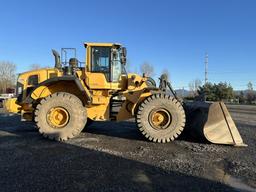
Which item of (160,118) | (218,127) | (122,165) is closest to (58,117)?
(160,118)

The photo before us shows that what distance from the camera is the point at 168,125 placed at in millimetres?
8891

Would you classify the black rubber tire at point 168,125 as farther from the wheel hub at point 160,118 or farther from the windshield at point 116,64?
the windshield at point 116,64

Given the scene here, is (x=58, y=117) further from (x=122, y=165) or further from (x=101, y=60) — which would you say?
(x=122, y=165)

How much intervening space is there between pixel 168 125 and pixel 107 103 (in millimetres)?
2108

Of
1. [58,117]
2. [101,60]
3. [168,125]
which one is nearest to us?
[168,125]

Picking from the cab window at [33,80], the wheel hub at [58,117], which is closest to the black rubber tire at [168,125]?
the wheel hub at [58,117]

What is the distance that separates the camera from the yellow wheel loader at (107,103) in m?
8.77

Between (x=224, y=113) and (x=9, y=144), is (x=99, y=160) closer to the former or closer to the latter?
(x=9, y=144)

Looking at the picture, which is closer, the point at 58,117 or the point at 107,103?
the point at 58,117

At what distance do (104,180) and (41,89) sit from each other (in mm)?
5239

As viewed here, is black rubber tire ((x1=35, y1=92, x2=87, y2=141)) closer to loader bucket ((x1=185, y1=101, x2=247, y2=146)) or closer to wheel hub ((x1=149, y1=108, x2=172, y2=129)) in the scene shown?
wheel hub ((x1=149, y1=108, x2=172, y2=129))

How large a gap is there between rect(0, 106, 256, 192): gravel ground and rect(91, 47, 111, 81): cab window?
7.24 ft

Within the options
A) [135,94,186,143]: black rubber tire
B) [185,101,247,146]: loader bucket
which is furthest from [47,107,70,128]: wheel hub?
[185,101,247,146]: loader bucket

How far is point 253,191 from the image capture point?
4.77 metres
